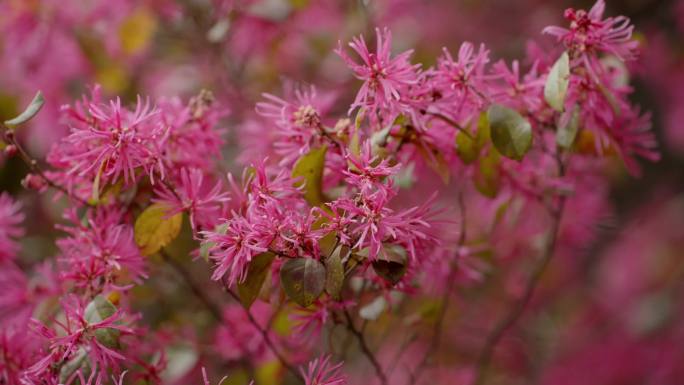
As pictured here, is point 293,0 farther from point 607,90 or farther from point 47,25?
point 607,90

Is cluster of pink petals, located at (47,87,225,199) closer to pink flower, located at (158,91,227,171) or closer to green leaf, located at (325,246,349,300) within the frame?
pink flower, located at (158,91,227,171)

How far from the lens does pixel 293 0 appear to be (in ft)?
3.82

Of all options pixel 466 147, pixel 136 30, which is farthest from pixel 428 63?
pixel 466 147

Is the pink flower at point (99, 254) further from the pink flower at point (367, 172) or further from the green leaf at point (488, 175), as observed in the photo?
the green leaf at point (488, 175)

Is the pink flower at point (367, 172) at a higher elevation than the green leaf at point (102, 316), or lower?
higher

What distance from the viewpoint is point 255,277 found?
656 mm

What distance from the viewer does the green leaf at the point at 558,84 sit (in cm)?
67

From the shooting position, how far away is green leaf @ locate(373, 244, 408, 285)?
0.63 m

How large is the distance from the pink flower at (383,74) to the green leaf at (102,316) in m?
0.28

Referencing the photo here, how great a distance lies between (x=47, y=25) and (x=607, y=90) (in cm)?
95

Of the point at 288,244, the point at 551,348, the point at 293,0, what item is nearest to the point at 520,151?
the point at 288,244

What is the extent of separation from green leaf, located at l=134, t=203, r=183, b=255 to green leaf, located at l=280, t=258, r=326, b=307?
145mm

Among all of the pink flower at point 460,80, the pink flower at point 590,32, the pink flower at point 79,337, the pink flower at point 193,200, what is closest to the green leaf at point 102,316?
the pink flower at point 79,337

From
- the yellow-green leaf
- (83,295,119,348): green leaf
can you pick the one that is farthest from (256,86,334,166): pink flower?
the yellow-green leaf
